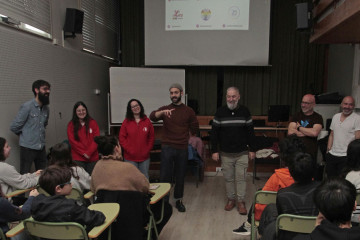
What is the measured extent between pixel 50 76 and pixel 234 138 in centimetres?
238

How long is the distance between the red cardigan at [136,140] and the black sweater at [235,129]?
2.68 feet

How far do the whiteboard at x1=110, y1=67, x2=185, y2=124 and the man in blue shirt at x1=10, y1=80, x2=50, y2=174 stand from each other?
2.01m

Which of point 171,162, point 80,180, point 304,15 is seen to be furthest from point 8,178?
point 304,15

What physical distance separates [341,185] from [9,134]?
2.87 m

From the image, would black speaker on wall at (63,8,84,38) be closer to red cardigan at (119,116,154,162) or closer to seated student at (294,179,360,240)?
red cardigan at (119,116,154,162)

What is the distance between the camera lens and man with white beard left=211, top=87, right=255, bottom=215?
3.12 m

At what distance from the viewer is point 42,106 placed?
116 inches

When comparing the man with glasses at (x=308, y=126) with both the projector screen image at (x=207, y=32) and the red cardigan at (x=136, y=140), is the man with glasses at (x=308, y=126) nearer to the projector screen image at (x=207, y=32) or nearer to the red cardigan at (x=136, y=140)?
the red cardigan at (x=136, y=140)

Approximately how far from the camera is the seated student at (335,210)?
105cm

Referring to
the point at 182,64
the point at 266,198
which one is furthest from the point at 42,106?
the point at 182,64

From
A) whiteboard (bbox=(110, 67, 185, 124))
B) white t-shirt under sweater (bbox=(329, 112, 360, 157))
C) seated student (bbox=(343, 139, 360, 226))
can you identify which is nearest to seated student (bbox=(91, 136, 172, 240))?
seated student (bbox=(343, 139, 360, 226))

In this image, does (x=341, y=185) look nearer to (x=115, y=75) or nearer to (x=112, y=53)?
(x=115, y=75)

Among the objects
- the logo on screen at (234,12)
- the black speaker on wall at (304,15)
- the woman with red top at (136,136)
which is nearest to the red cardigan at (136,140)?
the woman with red top at (136,136)

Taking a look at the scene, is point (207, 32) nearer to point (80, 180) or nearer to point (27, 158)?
point (27, 158)
